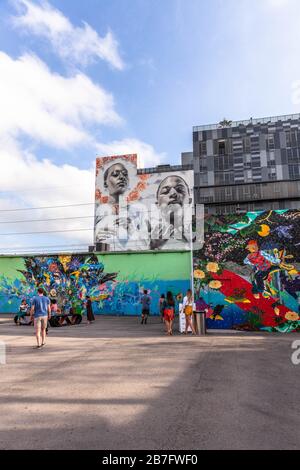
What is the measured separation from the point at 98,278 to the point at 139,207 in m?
30.8

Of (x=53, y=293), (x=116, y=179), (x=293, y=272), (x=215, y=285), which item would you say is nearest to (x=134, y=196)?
(x=116, y=179)

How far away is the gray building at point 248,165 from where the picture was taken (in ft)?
176

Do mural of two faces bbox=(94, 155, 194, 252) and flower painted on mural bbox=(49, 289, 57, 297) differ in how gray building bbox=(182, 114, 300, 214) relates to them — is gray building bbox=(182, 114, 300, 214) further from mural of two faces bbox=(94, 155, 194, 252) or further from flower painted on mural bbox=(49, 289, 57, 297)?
flower painted on mural bbox=(49, 289, 57, 297)

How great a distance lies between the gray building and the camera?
53656mm

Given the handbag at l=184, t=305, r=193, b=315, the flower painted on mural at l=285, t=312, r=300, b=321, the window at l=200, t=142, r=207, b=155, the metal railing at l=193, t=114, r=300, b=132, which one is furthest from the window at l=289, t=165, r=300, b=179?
the handbag at l=184, t=305, r=193, b=315

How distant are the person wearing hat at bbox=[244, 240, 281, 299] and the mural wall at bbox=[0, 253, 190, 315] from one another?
9.56 metres

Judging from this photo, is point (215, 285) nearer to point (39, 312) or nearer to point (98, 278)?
point (39, 312)

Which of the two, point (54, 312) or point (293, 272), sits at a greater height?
point (293, 272)

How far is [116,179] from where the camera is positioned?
56.8 metres

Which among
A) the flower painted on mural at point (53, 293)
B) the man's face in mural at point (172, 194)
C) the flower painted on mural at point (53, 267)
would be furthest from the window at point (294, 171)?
the flower painted on mural at point (53, 293)
